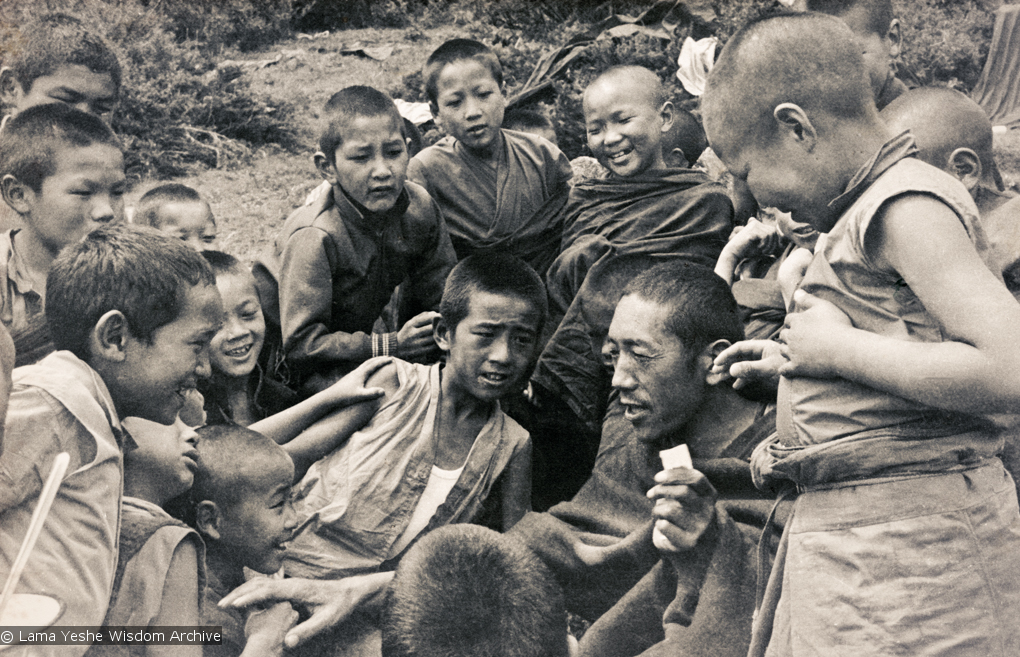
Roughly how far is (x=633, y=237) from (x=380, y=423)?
3.62ft

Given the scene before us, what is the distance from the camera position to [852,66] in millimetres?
2230

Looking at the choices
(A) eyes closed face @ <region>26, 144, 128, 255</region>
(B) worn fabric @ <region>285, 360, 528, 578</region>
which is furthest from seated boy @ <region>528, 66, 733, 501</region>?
(A) eyes closed face @ <region>26, 144, 128, 255</region>

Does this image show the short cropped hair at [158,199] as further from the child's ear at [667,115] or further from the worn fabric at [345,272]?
the child's ear at [667,115]

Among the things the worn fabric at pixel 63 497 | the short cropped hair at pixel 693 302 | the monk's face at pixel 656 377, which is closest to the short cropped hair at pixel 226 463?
the worn fabric at pixel 63 497

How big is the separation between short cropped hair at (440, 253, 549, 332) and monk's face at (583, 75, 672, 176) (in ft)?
2.28

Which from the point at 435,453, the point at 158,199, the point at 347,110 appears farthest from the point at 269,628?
the point at 347,110

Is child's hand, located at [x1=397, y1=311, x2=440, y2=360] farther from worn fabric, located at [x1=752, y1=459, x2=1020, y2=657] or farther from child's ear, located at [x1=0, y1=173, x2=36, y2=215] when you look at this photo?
worn fabric, located at [x1=752, y1=459, x2=1020, y2=657]

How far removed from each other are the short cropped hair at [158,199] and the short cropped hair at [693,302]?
162cm

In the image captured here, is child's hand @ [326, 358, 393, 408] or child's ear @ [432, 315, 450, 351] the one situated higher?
child's ear @ [432, 315, 450, 351]

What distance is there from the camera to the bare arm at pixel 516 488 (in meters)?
3.01

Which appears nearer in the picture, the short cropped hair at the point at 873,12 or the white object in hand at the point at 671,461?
the white object in hand at the point at 671,461

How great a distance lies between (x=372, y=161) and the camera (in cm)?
336

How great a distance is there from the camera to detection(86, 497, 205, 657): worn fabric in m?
2.50

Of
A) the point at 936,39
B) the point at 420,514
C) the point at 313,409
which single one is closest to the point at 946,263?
the point at 420,514
